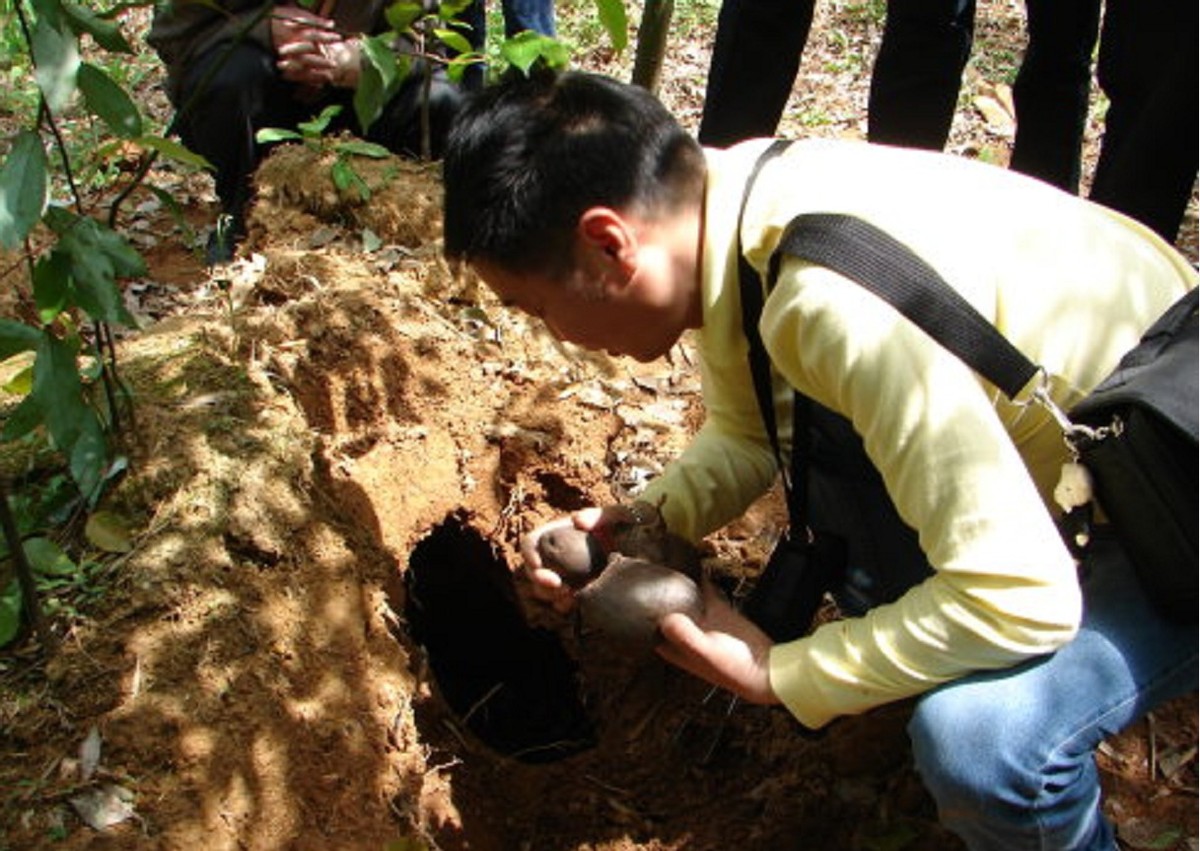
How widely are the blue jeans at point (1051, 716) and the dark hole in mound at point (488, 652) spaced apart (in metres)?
1.36

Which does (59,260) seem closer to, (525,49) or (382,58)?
(382,58)

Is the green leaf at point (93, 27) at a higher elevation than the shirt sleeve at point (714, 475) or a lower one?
higher

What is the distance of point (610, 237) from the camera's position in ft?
6.32

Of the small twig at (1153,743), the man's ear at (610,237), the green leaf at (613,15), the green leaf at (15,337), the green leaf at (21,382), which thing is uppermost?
the green leaf at (613,15)

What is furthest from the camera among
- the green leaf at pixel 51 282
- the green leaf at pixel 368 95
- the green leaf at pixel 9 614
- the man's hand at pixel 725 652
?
the green leaf at pixel 368 95

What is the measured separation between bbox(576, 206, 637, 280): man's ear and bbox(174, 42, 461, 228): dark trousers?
2536mm

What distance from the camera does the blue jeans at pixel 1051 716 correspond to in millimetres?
1838

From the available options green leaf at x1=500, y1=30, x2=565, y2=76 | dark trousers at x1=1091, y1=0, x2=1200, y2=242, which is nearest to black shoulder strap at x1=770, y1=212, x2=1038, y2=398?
green leaf at x1=500, y1=30, x2=565, y2=76

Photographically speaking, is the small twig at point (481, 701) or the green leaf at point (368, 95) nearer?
the green leaf at point (368, 95)

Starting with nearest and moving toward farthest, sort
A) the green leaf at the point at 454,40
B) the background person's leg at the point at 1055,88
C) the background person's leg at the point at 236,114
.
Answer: the green leaf at the point at 454,40 < the background person's leg at the point at 1055,88 < the background person's leg at the point at 236,114

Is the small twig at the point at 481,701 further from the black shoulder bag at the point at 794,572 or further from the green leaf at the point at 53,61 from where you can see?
the green leaf at the point at 53,61

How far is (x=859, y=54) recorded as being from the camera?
23.1ft

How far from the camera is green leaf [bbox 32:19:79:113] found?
5.53ft

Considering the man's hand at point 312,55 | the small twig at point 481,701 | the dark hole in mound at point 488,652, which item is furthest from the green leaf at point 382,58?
the man's hand at point 312,55
